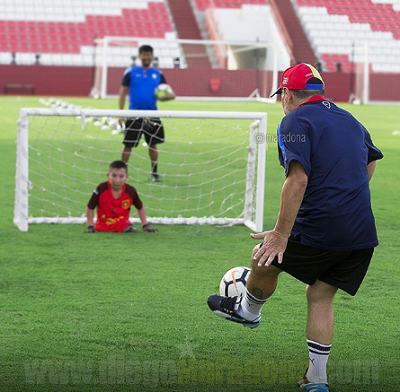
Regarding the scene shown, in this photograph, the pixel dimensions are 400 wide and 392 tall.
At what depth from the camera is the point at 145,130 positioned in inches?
449

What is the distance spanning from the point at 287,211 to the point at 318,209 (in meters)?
0.20

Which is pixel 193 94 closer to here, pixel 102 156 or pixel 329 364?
pixel 102 156

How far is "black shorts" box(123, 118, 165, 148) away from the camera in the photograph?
1121 cm

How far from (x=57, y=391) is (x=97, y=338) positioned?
0.82m

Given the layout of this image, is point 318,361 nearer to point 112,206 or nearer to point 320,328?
point 320,328

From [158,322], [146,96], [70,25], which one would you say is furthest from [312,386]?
[70,25]

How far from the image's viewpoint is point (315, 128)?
12.8 ft

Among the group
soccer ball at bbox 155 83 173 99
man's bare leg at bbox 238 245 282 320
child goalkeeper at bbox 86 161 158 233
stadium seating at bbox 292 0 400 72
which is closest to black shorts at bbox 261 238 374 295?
man's bare leg at bbox 238 245 282 320

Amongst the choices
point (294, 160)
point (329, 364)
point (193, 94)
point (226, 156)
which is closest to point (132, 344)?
point (329, 364)

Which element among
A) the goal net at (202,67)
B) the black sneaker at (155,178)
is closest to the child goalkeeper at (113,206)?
the black sneaker at (155,178)

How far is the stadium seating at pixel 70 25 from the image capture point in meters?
37.7

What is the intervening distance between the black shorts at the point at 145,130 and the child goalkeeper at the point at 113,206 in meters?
2.94

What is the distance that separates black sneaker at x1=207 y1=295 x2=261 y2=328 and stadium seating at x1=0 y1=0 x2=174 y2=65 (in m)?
33.8

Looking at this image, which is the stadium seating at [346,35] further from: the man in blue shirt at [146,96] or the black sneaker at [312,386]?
the black sneaker at [312,386]
